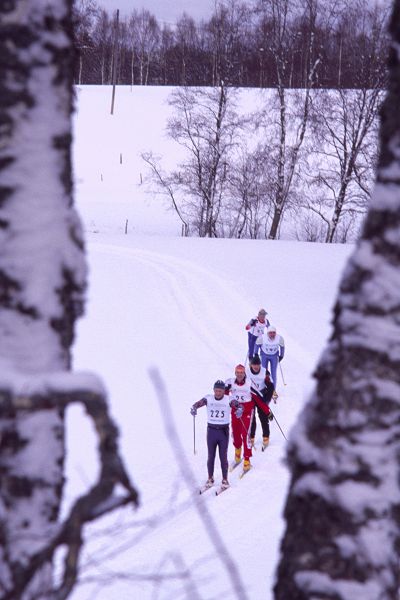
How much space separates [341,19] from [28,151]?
1201 inches

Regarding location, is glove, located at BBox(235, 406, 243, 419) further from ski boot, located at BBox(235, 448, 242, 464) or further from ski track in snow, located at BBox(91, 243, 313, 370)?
ski track in snow, located at BBox(91, 243, 313, 370)

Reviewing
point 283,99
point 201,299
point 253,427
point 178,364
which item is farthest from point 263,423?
point 283,99

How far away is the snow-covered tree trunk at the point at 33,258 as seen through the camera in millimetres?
1836

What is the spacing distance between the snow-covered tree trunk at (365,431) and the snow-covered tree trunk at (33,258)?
1.67 ft

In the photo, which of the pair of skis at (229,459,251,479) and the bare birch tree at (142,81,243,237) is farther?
the bare birch tree at (142,81,243,237)

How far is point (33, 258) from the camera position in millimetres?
1877

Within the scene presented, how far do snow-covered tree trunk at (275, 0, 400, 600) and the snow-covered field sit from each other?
0.70ft

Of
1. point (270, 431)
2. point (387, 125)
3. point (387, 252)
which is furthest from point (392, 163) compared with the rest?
point (270, 431)

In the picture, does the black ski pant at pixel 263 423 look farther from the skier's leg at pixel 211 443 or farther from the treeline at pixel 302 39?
the treeline at pixel 302 39

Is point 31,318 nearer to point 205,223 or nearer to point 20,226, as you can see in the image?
point 20,226

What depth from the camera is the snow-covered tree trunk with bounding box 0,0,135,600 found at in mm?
1836

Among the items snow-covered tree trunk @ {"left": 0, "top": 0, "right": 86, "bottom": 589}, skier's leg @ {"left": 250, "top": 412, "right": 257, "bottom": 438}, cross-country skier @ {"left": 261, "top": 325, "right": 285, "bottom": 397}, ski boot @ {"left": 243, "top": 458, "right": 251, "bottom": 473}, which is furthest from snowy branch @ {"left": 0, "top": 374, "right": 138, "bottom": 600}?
cross-country skier @ {"left": 261, "top": 325, "right": 285, "bottom": 397}

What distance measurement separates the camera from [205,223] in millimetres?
35312

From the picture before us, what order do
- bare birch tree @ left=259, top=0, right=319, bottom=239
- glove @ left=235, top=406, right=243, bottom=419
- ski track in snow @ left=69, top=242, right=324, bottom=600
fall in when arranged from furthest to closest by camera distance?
bare birch tree @ left=259, top=0, right=319, bottom=239
glove @ left=235, top=406, right=243, bottom=419
ski track in snow @ left=69, top=242, right=324, bottom=600
